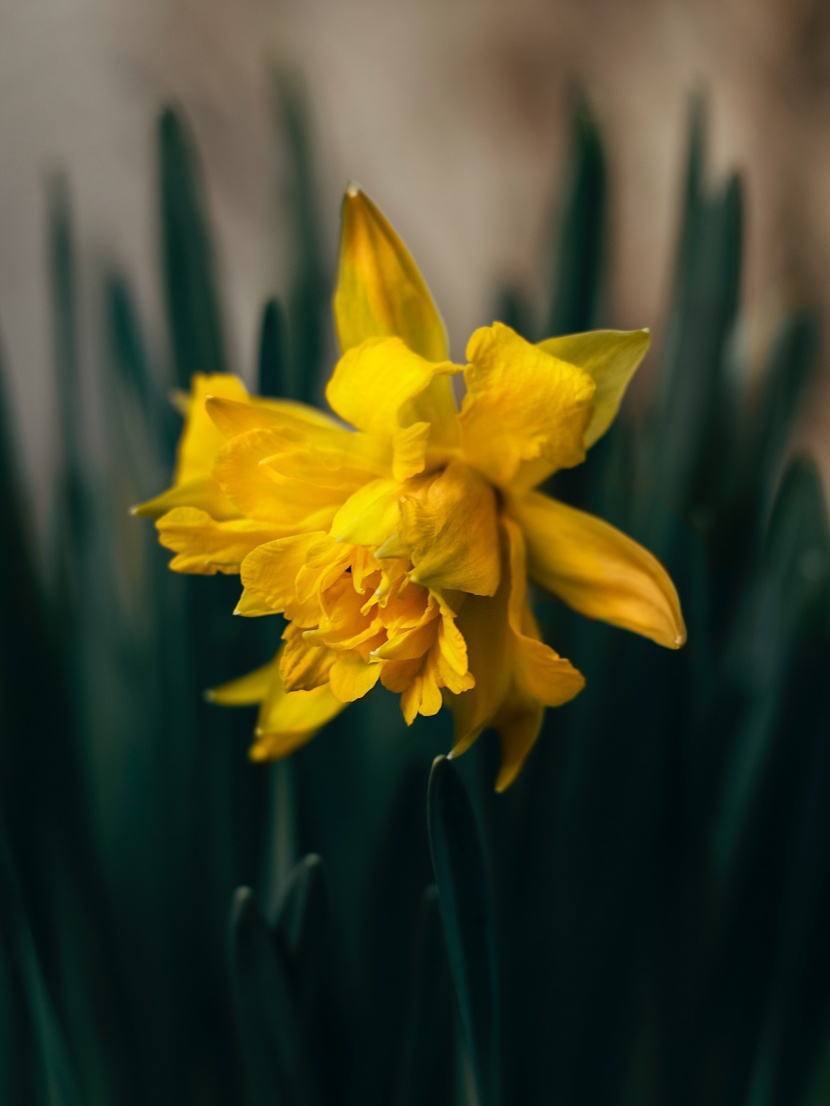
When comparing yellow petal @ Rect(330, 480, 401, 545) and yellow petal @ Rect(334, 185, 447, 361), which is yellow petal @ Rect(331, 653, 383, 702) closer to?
yellow petal @ Rect(330, 480, 401, 545)

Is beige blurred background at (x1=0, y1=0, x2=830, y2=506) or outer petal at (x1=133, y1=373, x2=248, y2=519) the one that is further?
beige blurred background at (x1=0, y1=0, x2=830, y2=506)

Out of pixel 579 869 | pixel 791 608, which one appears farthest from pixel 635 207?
pixel 579 869

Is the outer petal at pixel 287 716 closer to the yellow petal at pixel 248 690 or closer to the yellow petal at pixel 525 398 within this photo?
the yellow petal at pixel 248 690

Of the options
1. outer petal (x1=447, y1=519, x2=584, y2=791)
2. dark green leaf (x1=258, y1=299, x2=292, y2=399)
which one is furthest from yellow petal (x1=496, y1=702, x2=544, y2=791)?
dark green leaf (x1=258, y1=299, x2=292, y2=399)

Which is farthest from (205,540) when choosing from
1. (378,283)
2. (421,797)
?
(421,797)

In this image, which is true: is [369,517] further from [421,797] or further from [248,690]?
[421,797]

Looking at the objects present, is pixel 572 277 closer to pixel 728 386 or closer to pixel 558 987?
pixel 728 386
